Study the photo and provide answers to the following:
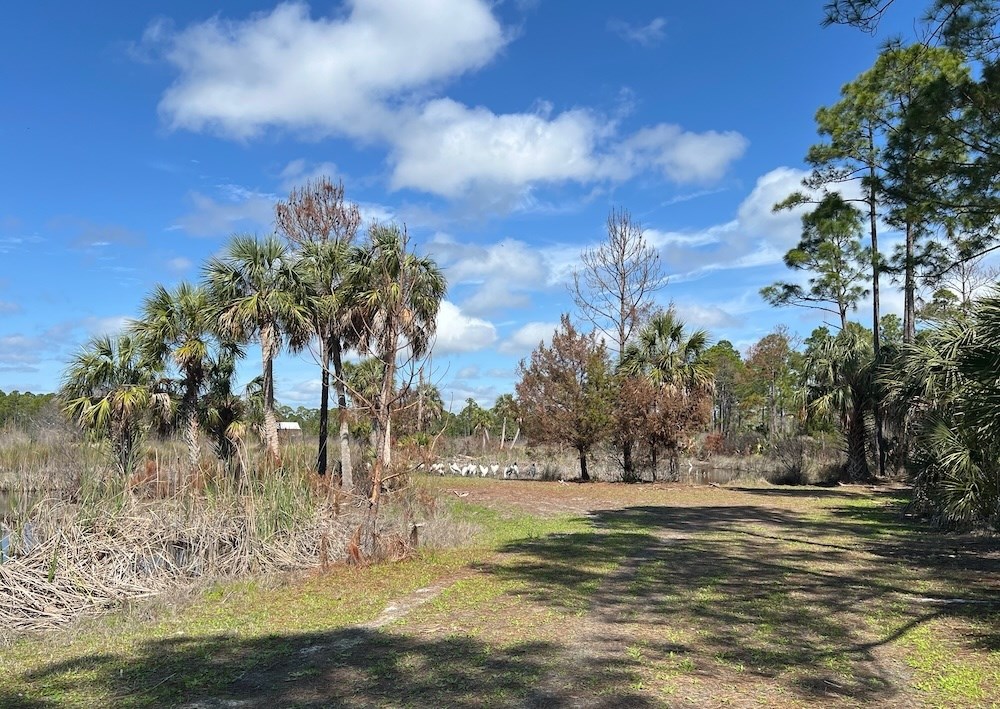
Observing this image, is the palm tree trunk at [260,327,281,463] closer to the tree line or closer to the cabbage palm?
the tree line

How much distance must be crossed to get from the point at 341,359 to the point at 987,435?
15987 millimetres

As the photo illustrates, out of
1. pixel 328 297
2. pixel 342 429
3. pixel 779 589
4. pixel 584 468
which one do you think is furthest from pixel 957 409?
pixel 584 468

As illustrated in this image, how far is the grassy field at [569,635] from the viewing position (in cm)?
475

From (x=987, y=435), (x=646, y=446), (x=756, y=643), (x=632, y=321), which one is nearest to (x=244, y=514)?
(x=756, y=643)

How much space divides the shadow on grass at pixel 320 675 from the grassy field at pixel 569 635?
21 mm

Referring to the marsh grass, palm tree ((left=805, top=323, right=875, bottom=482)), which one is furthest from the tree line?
A: palm tree ((left=805, top=323, right=875, bottom=482))

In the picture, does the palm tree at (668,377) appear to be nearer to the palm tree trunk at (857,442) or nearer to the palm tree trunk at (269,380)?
the palm tree trunk at (857,442)

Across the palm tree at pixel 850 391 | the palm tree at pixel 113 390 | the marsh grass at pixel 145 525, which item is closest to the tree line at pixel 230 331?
the palm tree at pixel 113 390

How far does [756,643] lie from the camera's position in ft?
19.2

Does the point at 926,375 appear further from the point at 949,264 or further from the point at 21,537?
the point at 21,537

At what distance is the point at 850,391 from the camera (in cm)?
2400

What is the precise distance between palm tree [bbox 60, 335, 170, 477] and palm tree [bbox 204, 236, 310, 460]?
2598 millimetres

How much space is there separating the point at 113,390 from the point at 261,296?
4825 mm

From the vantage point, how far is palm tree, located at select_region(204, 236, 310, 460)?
61.3 ft
